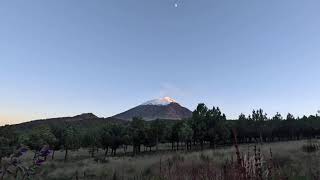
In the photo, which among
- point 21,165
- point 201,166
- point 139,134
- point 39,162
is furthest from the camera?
point 139,134

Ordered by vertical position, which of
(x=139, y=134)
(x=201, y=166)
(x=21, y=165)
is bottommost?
(x=201, y=166)

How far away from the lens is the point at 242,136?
353ft

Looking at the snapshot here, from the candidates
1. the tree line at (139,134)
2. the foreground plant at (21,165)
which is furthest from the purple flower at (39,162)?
the tree line at (139,134)

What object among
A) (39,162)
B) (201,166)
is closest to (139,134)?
(201,166)

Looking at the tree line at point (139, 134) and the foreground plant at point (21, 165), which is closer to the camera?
the foreground plant at point (21, 165)

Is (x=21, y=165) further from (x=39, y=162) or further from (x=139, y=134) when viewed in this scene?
(x=139, y=134)

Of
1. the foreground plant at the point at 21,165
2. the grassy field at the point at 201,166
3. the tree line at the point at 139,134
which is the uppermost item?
the tree line at the point at 139,134

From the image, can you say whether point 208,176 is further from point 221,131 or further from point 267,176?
point 221,131

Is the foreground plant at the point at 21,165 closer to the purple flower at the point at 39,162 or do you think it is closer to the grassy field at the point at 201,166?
the purple flower at the point at 39,162

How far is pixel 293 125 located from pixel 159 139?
47.7 meters

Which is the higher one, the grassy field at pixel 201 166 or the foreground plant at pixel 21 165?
the foreground plant at pixel 21 165

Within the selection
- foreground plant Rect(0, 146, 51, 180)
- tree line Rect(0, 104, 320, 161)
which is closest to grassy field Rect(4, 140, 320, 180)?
foreground plant Rect(0, 146, 51, 180)

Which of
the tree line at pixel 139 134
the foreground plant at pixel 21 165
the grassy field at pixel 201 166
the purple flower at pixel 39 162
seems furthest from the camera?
the tree line at pixel 139 134

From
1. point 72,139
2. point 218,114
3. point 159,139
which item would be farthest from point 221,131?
point 72,139
